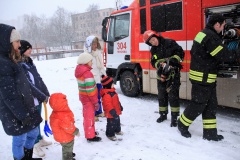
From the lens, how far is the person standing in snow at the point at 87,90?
Answer: 3602mm

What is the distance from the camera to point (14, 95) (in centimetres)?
251

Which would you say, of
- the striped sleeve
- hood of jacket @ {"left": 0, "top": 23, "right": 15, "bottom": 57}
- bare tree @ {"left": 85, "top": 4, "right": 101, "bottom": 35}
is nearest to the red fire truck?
the striped sleeve

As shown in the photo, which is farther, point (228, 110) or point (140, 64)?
point (140, 64)

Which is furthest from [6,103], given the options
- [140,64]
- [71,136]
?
[140,64]

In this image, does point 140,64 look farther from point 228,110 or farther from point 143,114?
point 228,110

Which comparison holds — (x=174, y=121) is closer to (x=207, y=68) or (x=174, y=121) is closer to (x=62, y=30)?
(x=207, y=68)

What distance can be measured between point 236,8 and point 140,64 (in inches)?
112

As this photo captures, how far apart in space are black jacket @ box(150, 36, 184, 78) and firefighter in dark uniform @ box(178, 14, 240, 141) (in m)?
0.51

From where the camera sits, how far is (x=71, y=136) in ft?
10.1

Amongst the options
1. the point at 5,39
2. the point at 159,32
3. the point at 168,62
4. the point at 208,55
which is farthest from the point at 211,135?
the point at 5,39

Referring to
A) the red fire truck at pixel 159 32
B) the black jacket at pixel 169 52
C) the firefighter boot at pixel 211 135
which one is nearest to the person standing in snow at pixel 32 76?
the black jacket at pixel 169 52

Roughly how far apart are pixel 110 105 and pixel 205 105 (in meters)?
1.55

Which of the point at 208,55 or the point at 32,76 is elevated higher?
the point at 208,55

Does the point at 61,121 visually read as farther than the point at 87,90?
No
